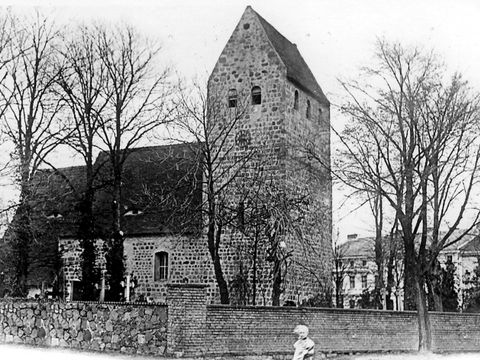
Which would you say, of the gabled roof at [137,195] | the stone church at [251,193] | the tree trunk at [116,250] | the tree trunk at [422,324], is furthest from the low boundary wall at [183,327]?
the gabled roof at [137,195]

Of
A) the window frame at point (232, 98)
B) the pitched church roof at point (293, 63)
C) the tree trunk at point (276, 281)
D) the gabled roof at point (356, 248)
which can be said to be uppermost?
the pitched church roof at point (293, 63)

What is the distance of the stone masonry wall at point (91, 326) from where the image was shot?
19.2 meters

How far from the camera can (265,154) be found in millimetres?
33969

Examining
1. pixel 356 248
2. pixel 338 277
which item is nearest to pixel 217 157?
pixel 338 277

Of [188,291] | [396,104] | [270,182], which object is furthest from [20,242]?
[396,104]

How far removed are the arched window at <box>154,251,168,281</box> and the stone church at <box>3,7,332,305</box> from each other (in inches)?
1.9

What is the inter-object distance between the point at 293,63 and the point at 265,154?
5452 millimetres

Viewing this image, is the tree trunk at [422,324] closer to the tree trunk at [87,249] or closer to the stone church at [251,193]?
the stone church at [251,193]

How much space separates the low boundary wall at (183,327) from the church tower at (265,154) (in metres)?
7.64

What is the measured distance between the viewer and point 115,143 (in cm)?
3247

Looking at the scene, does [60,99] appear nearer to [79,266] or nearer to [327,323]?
[79,266]

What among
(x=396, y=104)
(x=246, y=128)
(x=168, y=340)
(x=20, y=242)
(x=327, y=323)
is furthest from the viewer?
(x=246, y=128)

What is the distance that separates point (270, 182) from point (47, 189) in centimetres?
1341

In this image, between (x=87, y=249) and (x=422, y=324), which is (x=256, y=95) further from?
(x=422, y=324)
